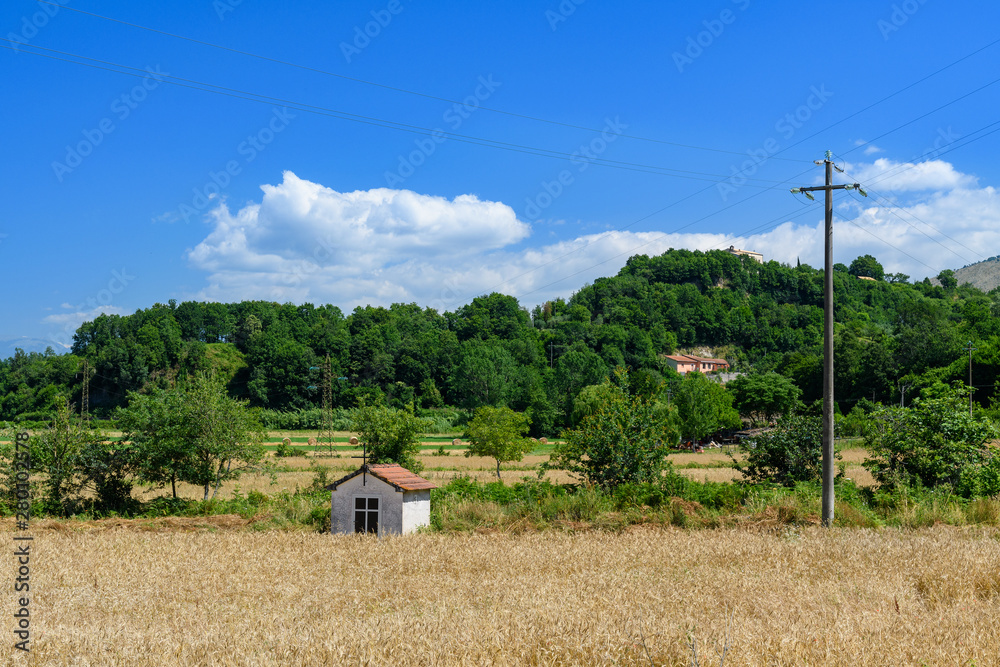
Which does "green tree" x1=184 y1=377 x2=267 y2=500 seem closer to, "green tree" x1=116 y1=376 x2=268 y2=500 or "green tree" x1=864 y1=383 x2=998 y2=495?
"green tree" x1=116 y1=376 x2=268 y2=500

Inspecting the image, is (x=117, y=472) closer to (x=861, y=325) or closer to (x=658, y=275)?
(x=861, y=325)

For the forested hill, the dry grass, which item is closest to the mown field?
the dry grass

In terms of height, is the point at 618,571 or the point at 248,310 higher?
the point at 248,310

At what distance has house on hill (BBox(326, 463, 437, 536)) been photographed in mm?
17281

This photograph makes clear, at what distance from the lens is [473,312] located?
150 meters

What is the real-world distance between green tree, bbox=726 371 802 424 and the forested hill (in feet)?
40.6

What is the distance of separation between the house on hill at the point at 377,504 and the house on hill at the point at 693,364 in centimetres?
13419

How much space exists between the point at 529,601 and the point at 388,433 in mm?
26083

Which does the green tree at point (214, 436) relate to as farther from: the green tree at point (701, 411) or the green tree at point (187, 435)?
the green tree at point (701, 411)

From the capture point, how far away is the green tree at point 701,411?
73.3 m

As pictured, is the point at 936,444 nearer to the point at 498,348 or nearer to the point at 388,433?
the point at 388,433

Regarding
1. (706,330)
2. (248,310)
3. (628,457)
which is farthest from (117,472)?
(706,330)

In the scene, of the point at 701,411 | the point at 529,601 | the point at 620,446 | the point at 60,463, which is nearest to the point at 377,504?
the point at 620,446

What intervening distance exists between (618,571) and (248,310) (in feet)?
516
